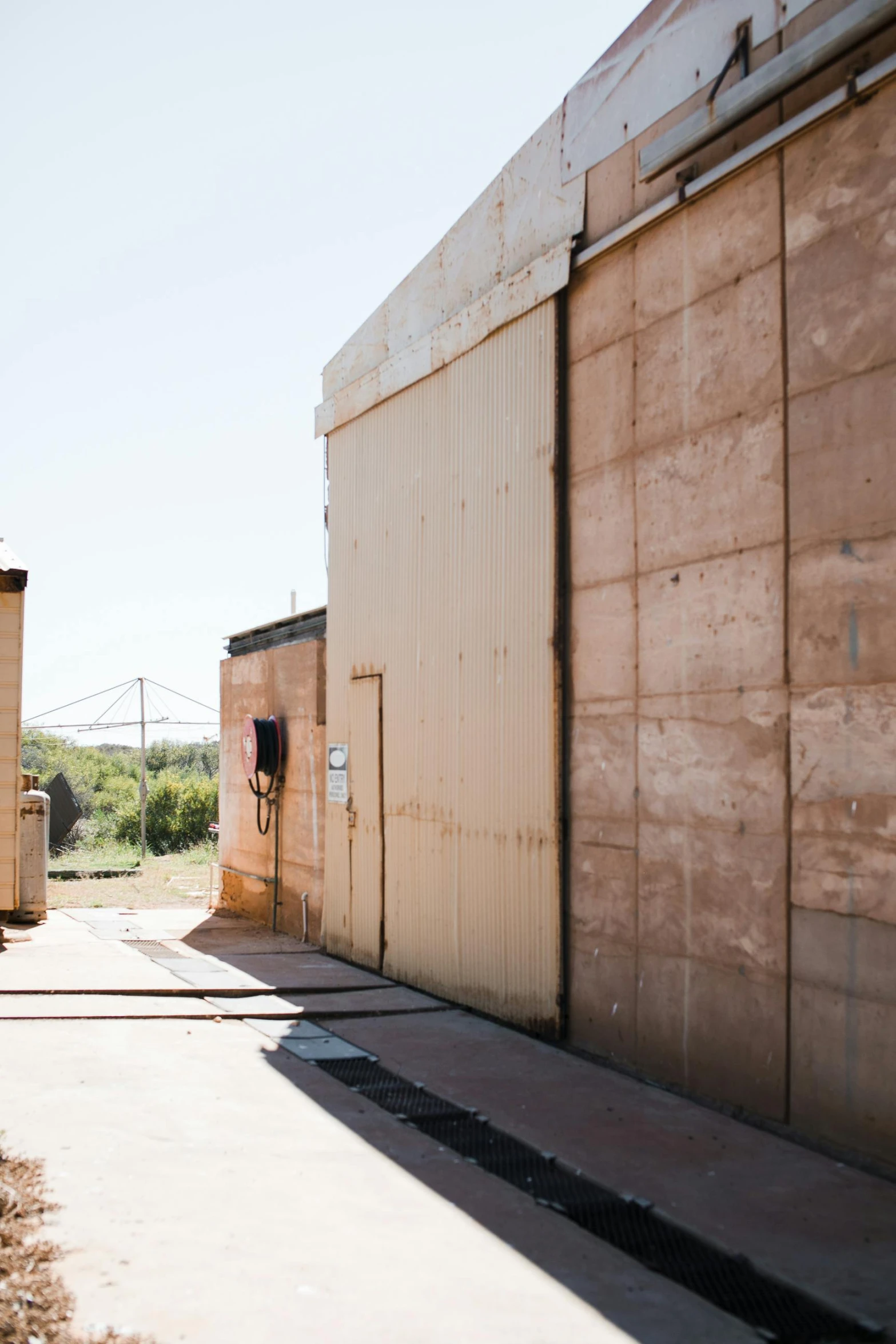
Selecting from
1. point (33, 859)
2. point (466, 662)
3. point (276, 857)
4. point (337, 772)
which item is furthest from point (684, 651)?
point (33, 859)

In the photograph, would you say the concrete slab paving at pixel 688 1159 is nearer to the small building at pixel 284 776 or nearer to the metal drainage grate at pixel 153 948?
the metal drainage grate at pixel 153 948

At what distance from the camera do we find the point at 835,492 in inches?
216

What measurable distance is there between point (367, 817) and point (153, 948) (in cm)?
258

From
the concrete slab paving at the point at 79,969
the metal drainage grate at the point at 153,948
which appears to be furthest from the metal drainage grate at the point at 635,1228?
the metal drainage grate at the point at 153,948

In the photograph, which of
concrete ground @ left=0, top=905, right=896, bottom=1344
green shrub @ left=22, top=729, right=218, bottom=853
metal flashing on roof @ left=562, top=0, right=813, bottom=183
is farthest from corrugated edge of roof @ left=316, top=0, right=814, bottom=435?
green shrub @ left=22, top=729, right=218, bottom=853

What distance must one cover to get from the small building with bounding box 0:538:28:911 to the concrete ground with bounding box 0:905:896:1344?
2.84m

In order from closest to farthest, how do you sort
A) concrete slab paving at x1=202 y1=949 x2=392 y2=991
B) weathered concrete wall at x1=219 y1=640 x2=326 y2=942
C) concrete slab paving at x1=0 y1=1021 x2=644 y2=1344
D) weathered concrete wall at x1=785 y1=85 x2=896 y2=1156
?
concrete slab paving at x1=0 y1=1021 x2=644 y2=1344
weathered concrete wall at x1=785 y1=85 x2=896 y2=1156
concrete slab paving at x1=202 y1=949 x2=392 y2=991
weathered concrete wall at x1=219 y1=640 x2=326 y2=942

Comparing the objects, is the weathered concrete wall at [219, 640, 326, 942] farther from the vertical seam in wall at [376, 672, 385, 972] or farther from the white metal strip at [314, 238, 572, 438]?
the white metal strip at [314, 238, 572, 438]

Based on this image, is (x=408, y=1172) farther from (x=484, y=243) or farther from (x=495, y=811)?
(x=484, y=243)

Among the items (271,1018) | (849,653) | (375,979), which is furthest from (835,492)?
(375,979)

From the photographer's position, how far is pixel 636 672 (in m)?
6.90

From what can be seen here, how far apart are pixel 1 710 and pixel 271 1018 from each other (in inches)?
177

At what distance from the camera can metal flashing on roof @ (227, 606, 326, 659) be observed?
12523 mm

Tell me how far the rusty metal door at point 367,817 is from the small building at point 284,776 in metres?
1.00
